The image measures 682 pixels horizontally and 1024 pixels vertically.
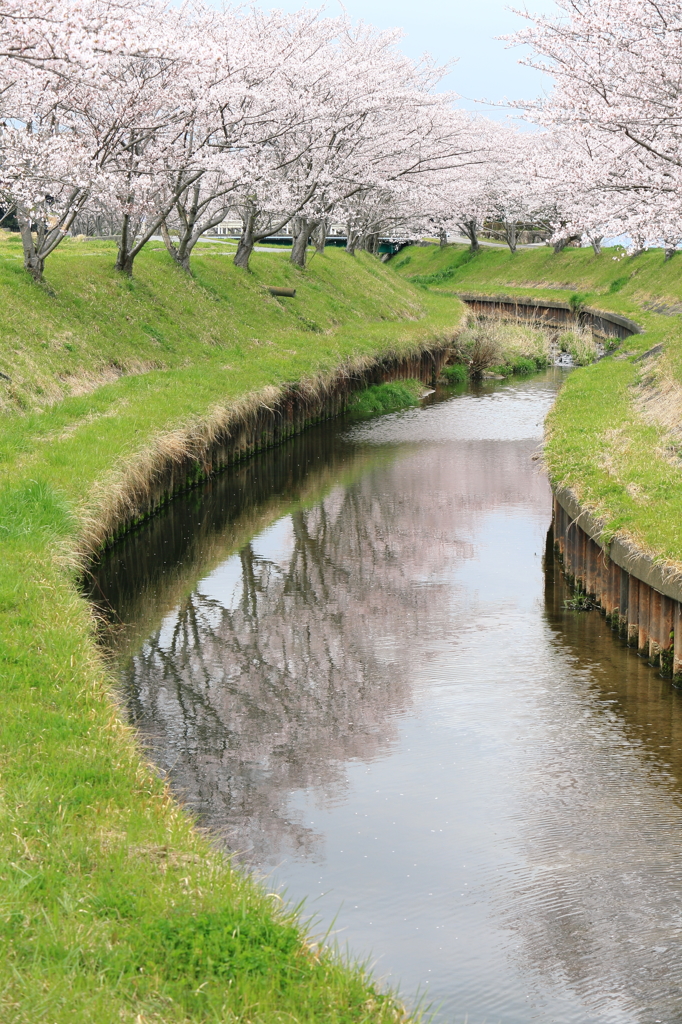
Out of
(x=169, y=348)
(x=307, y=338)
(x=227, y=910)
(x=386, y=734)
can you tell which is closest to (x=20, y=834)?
(x=227, y=910)

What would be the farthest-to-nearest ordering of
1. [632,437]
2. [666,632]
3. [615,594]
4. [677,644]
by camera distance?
[632,437] < [615,594] < [666,632] < [677,644]

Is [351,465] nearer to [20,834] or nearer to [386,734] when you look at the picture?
[386,734]

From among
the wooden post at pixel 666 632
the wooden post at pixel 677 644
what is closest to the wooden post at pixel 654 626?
the wooden post at pixel 666 632

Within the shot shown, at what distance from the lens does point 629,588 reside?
37.0 ft

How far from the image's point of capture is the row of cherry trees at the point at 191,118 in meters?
14.1

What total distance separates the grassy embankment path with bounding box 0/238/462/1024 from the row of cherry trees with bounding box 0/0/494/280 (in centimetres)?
387

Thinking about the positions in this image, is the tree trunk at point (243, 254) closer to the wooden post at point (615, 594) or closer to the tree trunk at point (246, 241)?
the tree trunk at point (246, 241)

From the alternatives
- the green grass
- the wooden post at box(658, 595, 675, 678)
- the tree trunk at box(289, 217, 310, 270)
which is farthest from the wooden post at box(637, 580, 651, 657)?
the tree trunk at box(289, 217, 310, 270)

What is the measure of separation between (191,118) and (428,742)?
20281mm

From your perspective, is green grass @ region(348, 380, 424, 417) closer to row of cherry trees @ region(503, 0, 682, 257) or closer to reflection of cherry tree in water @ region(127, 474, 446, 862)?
row of cherry trees @ region(503, 0, 682, 257)

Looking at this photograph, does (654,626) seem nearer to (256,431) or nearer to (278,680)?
(278,680)

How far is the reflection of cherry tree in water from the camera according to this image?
8.08 m

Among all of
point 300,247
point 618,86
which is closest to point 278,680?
point 618,86

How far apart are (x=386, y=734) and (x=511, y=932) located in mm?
3028
